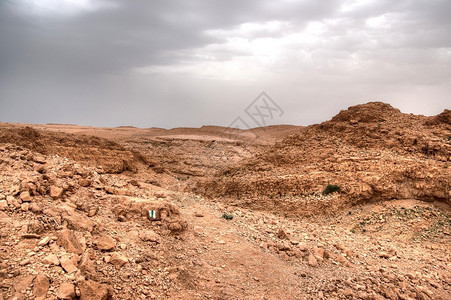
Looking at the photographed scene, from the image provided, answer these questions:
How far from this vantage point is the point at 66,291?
13.9 feet

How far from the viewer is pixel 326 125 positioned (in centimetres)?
1418

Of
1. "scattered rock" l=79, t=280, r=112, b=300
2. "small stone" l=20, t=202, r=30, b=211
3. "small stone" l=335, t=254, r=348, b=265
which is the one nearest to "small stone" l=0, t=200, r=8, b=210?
"small stone" l=20, t=202, r=30, b=211

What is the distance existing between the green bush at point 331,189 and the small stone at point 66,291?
8.78 m

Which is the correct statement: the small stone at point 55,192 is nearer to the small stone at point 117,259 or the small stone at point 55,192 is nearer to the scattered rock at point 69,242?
the scattered rock at point 69,242

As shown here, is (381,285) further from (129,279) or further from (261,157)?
(261,157)

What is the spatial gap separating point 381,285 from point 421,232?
4.41 metres

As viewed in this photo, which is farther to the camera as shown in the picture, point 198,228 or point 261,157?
point 261,157

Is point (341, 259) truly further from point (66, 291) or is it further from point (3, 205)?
point (3, 205)

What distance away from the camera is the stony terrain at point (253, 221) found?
5.03 meters

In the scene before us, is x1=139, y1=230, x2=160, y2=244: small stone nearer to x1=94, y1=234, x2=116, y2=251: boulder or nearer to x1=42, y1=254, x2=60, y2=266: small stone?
x1=94, y1=234, x2=116, y2=251: boulder

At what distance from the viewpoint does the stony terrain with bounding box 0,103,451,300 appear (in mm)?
5027

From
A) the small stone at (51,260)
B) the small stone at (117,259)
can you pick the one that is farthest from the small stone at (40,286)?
the small stone at (117,259)

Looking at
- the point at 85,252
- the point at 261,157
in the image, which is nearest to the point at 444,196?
the point at 261,157

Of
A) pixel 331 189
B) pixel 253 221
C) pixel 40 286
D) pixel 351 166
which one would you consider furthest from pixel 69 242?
pixel 351 166
